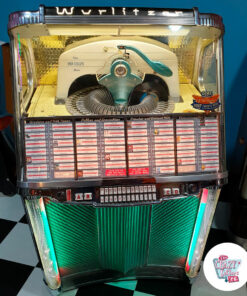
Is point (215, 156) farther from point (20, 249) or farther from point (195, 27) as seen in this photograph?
point (20, 249)

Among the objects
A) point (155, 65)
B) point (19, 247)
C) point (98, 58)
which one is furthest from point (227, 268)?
point (19, 247)

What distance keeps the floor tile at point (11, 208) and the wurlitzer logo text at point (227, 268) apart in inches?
62.7

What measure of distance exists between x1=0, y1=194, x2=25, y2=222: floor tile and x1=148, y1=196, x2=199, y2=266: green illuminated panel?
1211 mm

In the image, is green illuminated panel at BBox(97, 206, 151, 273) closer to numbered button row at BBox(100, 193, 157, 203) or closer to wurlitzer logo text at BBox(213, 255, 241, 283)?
numbered button row at BBox(100, 193, 157, 203)

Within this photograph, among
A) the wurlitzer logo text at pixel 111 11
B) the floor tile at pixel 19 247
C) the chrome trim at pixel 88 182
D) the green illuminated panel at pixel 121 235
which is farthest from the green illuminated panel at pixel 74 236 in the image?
the wurlitzer logo text at pixel 111 11

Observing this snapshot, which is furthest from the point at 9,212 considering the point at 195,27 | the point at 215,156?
the point at 195,27

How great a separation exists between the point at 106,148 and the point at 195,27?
0.67 m

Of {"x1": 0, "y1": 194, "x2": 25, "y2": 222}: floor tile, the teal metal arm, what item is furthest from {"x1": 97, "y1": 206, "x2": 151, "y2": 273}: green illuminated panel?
{"x1": 0, "y1": 194, "x2": 25, "y2": 222}: floor tile

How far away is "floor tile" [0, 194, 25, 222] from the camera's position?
2.53 m

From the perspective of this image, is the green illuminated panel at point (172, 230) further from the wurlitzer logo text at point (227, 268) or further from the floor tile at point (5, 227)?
the floor tile at point (5, 227)

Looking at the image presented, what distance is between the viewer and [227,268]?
5.21 feet

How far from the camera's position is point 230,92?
2533 millimetres

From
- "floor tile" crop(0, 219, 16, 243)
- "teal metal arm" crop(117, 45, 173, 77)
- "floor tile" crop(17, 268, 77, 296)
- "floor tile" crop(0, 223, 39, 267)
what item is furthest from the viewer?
"floor tile" crop(0, 219, 16, 243)

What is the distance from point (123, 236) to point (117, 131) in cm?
61
